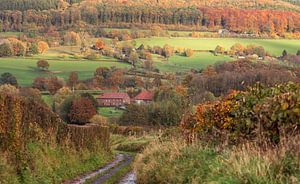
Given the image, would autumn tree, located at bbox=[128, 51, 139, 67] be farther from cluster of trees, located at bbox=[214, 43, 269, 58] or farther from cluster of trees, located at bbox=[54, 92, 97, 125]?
cluster of trees, located at bbox=[54, 92, 97, 125]

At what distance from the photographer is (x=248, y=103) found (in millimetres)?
14344

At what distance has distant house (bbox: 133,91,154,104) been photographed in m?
102

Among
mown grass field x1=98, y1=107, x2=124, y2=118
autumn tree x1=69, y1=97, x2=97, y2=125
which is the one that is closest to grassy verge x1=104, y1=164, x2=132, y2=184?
autumn tree x1=69, y1=97, x2=97, y2=125

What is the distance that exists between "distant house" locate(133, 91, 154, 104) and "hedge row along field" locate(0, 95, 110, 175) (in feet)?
252

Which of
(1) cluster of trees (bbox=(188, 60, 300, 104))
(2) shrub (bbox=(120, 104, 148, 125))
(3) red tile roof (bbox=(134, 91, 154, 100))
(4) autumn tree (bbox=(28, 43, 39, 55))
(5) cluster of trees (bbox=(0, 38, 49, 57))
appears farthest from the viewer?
(4) autumn tree (bbox=(28, 43, 39, 55))

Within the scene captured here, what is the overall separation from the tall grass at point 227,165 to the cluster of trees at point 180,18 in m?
176

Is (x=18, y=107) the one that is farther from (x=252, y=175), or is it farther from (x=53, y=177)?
(x=252, y=175)

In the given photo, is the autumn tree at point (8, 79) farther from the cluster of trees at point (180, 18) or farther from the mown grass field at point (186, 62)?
the cluster of trees at point (180, 18)

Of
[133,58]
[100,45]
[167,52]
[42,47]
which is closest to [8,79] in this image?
[42,47]

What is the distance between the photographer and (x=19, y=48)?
137 metres

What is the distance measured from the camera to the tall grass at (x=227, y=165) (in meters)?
8.48

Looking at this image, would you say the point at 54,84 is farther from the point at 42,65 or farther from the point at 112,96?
the point at 112,96

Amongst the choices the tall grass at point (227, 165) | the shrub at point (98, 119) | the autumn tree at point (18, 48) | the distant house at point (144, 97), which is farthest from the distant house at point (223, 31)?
the tall grass at point (227, 165)

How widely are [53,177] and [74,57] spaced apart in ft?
394
